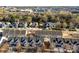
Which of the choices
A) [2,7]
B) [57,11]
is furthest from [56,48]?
[2,7]

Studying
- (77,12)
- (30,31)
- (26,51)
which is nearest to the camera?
(26,51)

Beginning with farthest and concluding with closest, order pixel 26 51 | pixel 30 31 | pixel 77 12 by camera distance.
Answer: pixel 77 12
pixel 30 31
pixel 26 51

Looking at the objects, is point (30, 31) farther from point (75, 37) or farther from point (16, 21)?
point (75, 37)

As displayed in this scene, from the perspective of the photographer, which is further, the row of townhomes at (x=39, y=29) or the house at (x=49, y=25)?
the house at (x=49, y=25)

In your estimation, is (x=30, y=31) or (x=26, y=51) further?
(x=30, y=31)

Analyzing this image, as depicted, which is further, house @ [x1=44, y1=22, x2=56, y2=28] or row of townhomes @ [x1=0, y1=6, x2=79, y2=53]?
house @ [x1=44, y1=22, x2=56, y2=28]

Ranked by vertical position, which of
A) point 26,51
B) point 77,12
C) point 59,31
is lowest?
point 26,51
